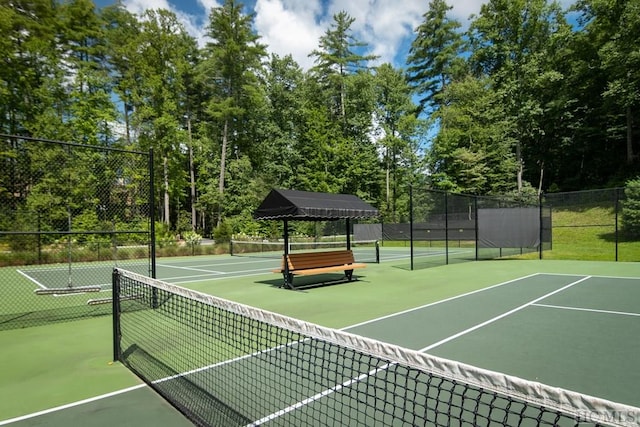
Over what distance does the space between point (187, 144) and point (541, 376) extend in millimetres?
34148

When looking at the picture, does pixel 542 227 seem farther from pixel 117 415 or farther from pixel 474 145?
pixel 117 415

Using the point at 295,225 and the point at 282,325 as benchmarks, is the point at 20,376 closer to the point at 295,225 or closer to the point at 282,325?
the point at 282,325

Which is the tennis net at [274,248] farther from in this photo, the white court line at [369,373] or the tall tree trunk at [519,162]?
the tall tree trunk at [519,162]

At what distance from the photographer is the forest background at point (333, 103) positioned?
27062mm

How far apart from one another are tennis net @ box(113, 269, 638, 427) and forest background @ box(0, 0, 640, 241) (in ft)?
67.6

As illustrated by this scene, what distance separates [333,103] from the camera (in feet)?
138

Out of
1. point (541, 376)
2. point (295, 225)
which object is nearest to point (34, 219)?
point (541, 376)

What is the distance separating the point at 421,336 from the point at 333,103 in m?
39.2

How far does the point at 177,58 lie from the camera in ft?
109

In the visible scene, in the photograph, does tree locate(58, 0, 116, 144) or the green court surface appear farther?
tree locate(58, 0, 116, 144)

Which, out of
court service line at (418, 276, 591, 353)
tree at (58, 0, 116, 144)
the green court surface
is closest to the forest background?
tree at (58, 0, 116, 144)

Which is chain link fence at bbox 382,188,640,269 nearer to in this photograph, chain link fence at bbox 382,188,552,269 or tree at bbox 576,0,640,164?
chain link fence at bbox 382,188,552,269

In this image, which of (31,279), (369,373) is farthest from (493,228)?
(31,279)

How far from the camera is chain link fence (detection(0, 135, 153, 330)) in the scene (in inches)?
366
